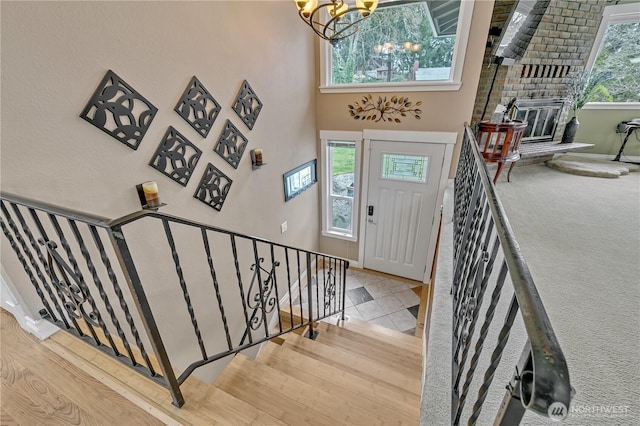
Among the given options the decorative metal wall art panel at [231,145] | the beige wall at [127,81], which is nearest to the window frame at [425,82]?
the beige wall at [127,81]

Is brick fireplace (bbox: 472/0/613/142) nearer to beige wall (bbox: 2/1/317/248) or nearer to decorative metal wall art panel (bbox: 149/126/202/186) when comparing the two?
beige wall (bbox: 2/1/317/248)

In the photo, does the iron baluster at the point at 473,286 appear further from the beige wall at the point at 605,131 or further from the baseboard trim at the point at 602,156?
the beige wall at the point at 605,131

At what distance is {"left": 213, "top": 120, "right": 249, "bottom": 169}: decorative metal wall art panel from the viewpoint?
2260mm

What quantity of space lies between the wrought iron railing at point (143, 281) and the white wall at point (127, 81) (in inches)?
5.1

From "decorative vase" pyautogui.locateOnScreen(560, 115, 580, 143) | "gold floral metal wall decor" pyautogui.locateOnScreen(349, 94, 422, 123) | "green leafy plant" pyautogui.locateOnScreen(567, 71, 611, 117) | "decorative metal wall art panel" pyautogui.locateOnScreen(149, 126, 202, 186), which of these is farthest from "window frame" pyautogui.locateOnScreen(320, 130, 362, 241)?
"green leafy plant" pyautogui.locateOnScreen(567, 71, 611, 117)

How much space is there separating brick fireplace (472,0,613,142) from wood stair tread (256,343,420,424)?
364 centimetres

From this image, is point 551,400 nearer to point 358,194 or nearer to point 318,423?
point 318,423

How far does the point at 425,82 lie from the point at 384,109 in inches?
21.8

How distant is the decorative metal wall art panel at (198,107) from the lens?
187 centimetres

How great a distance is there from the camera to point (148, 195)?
5.44 ft

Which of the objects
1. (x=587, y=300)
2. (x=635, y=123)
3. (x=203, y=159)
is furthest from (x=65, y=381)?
Result: (x=635, y=123)

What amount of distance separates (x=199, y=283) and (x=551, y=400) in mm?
2293

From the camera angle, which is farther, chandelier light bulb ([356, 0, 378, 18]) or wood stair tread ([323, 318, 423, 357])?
wood stair tread ([323, 318, 423, 357])

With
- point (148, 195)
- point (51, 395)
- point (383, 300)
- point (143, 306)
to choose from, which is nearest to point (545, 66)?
point (383, 300)
